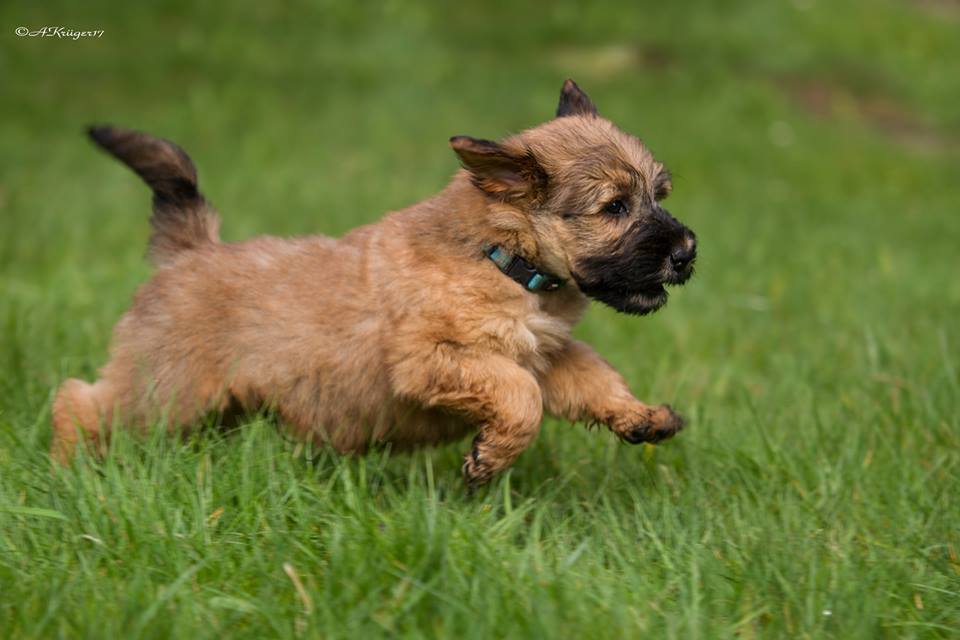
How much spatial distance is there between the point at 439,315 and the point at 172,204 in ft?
4.38

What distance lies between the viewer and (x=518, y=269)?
12.5 feet

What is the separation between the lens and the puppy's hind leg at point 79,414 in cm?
402

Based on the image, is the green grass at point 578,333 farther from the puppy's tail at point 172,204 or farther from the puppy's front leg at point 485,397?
the puppy's tail at point 172,204

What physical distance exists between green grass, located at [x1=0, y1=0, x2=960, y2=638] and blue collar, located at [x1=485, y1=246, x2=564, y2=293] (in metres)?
0.70

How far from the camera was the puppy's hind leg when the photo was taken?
402 cm

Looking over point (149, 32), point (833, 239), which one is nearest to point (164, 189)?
point (833, 239)

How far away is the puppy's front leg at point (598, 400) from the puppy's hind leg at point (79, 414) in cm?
A: 158

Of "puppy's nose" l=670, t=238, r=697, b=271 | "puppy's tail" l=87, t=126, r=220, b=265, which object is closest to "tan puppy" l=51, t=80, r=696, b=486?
"puppy's nose" l=670, t=238, r=697, b=271

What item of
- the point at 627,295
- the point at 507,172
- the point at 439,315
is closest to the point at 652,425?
the point at 627,295

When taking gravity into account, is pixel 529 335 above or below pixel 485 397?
above

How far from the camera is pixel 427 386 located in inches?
146

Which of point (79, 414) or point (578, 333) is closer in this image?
point (79, 414)

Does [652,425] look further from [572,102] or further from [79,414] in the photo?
[79,414]

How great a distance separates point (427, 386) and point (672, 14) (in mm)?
13930
